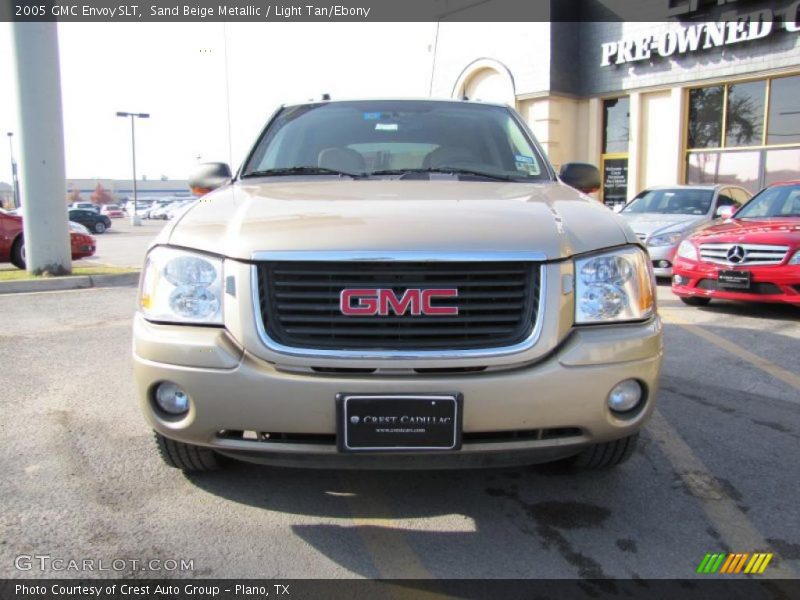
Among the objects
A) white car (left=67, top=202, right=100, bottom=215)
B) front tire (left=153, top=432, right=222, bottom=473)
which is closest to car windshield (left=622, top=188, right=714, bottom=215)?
front tire (left=153, top=432, right=222, bottom=473)

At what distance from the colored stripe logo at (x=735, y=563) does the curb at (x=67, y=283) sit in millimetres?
8389

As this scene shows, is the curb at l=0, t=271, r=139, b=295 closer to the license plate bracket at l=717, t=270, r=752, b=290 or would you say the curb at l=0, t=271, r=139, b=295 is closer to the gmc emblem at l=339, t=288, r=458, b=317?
the license plate bracket at l=717, t=270, r=752, b=290

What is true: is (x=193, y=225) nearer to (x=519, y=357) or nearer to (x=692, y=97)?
(x=519, y=357)

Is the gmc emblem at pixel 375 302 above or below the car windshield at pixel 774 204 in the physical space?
below

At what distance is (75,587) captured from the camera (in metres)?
2.11

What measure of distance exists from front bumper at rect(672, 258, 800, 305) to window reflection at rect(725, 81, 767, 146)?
387 inches

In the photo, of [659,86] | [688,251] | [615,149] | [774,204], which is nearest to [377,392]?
[688,251]

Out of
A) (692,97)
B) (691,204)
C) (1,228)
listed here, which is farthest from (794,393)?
(692,97)

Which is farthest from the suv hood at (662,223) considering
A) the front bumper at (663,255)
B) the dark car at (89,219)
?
the dark car at (89,219)

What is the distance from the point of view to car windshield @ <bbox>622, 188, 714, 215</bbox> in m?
9.99

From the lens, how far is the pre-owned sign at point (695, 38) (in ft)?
45.7

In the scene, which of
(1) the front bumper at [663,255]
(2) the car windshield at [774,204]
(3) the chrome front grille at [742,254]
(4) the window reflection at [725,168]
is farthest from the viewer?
(4) the window reflection at [725,168]

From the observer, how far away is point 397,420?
216 centimetres

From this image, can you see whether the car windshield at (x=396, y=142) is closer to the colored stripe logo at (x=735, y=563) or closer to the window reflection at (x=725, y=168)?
the colored stripe logo at (x=735, y=563)
